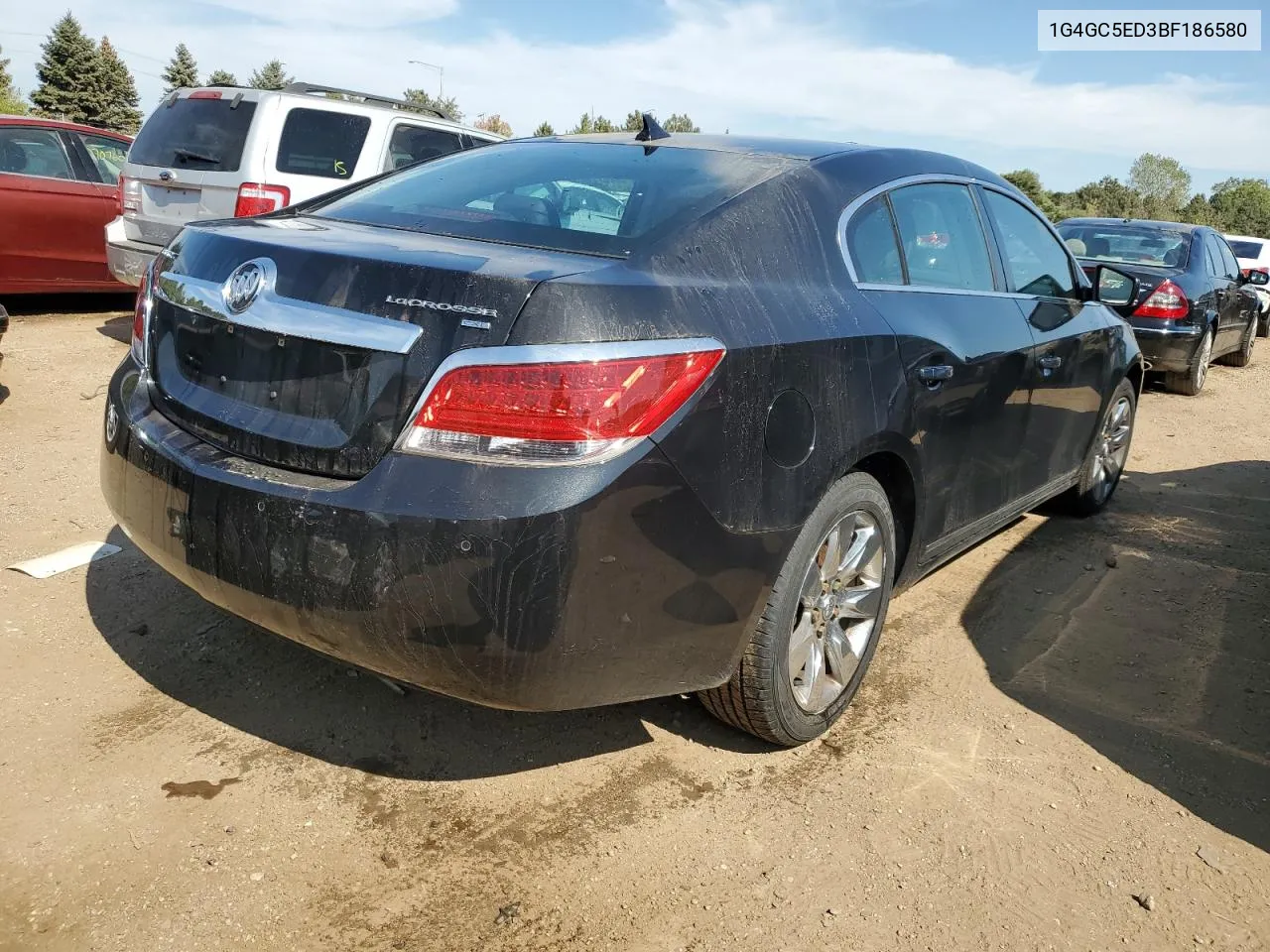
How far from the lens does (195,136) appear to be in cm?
738

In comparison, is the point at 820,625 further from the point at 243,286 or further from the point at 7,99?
the point at 7,99

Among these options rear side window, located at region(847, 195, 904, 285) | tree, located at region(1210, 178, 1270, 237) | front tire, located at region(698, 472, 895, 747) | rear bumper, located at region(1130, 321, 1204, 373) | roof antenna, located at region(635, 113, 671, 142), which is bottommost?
front tire, located at region(698, 472, 895, 747)

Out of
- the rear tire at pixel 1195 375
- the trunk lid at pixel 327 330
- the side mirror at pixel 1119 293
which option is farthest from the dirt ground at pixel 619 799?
the rear tire at pixel 1195 375

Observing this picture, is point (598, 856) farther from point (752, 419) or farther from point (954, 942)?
point (752, 419)

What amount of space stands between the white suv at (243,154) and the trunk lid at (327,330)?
463 cm

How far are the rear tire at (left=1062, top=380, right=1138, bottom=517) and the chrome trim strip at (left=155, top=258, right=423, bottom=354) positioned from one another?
3.80m

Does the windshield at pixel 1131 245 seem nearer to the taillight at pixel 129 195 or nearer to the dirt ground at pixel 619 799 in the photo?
the dirt ground at pixel 619 799

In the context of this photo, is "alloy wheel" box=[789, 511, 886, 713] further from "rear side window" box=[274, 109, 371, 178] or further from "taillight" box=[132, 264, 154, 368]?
"rear side window" box=[274, 109, 371, 178]

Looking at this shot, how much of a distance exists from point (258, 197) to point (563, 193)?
4.78 metres

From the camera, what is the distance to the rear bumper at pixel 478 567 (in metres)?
2.09

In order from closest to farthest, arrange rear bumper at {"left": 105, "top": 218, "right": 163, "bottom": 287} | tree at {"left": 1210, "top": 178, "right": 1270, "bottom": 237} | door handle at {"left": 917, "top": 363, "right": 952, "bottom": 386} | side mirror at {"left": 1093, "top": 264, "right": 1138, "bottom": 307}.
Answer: door handle at {"left": 917, "top": 363, "right": 952, "bottom": 386} < side mirror at {"left": 1093, "top": 264, "right": 1138, "bottom": 307} < rear bumper at {"left": 105, "top": 218, "right": 163, "bottom": 287} < tree at {"left": 1210, "top": 178, "right": 1270, "bottom": 237}

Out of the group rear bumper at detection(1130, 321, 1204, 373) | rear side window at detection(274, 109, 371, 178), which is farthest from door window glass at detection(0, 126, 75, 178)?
rear bumper at detection(1130, 321, 1204, 373)

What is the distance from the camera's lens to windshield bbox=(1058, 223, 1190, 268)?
9422 mm

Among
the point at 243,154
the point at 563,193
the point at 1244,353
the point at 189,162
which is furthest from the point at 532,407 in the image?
the point at 1244,353
